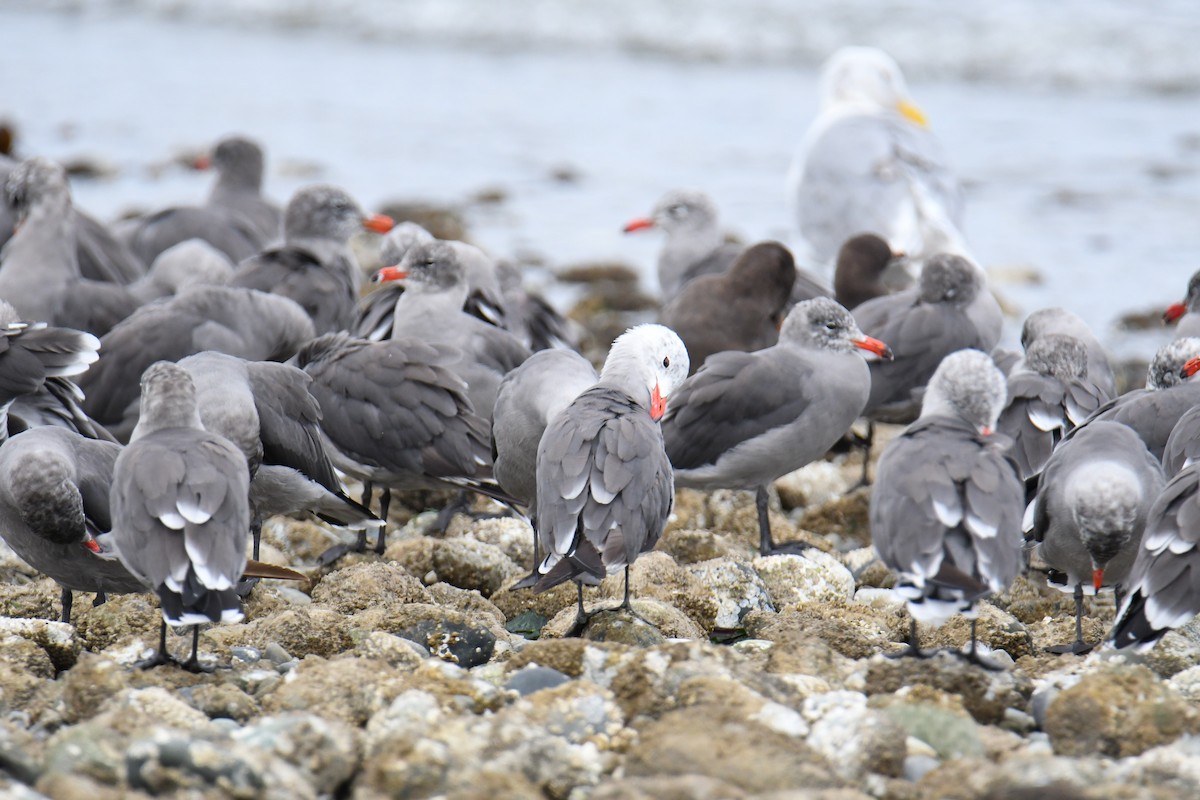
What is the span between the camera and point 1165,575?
4930 mm

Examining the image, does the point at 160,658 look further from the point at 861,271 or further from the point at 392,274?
the point at 861,271

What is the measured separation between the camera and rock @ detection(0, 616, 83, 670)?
4.93 metres

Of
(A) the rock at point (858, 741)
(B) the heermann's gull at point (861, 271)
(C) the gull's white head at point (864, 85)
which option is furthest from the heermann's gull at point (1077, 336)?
(C) the gull's white head at point (864, 85)

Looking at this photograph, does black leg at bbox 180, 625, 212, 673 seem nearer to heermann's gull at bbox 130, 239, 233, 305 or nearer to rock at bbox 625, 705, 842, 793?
rock at bbox 625, 705, 842, 793

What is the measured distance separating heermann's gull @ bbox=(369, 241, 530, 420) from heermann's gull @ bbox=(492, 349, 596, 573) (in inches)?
38.1

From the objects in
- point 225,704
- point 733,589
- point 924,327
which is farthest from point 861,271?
point 225,704

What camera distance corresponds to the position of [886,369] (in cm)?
812

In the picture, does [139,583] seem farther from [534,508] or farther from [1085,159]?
[1085,159]

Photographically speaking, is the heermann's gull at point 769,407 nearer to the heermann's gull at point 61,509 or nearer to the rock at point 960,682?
the rock at point 960,682

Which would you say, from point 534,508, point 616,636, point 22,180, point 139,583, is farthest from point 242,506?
point 22,180

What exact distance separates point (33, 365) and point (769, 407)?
3125mm

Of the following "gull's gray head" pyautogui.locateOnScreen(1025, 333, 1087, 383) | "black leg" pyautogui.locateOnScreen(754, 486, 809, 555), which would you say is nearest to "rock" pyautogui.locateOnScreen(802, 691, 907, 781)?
"black leg" pyautogui.locateOnScreen(754, 486, 809, 555)

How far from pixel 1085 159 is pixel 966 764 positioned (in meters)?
14.8

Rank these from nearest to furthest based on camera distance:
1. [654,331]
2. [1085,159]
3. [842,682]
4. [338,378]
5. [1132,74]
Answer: [842,682] → [654,331] → [338,378] → [1085,159] → [1132,74]
